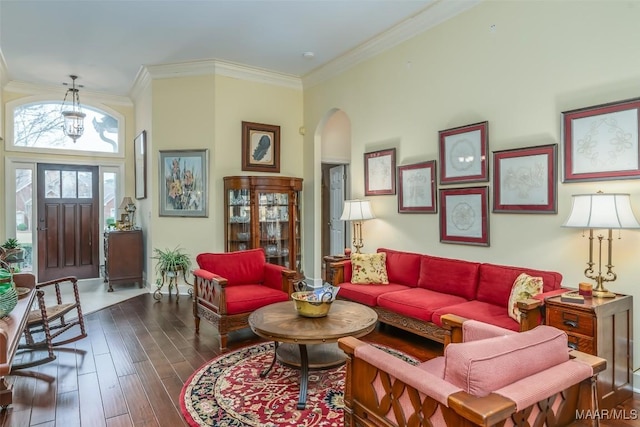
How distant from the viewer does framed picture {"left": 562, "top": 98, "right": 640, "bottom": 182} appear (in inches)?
108

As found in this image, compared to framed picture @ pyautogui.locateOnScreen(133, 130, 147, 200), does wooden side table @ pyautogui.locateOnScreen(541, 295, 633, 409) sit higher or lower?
lower

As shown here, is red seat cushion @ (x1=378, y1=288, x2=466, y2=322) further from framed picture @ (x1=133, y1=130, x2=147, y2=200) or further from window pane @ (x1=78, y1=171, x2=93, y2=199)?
window pane @ (x1=78, y1=171, x2=93, y2=199)

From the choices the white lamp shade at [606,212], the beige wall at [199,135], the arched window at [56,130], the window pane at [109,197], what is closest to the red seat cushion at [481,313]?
the white lamp shade at [606,212]

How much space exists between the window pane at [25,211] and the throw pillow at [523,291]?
7.47 metres

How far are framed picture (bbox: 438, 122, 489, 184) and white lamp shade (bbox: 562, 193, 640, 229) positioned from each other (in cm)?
116

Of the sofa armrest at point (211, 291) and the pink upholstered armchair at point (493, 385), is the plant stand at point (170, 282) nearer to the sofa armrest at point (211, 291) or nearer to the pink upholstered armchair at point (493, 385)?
the sofa armrest at point (211, 291)

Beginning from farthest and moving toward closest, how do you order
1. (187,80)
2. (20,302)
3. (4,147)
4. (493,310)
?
(4,147), (187,80), (493,310), (20,302)

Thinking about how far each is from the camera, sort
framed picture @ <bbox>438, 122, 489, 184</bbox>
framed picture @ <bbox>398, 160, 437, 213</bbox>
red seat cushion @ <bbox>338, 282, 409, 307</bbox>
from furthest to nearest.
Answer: framed picture @ <bbox>398, 160, 437, 213</bbox>, red seat cushion @ <bbox>338, 282, 409, 307</bbox>, framed picture @ <bbox>438, 122, 489, 184</bbox>

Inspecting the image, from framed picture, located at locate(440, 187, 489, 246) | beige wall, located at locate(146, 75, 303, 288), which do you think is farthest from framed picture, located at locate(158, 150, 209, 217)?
framed picture, located at locate(440, 187, 489, 246)

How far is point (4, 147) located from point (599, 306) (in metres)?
8.28

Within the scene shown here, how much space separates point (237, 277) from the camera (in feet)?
13.9

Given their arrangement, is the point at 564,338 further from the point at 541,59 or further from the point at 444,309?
the point at 541,59

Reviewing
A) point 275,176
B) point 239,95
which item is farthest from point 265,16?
point 275,176

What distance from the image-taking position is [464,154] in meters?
3.95
